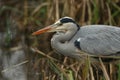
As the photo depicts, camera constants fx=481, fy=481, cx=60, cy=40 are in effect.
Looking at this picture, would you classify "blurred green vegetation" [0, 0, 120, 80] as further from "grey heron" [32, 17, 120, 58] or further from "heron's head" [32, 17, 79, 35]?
"heron's head" [32, 17, 79, 35]

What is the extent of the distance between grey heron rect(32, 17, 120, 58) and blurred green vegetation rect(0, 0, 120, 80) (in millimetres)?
179

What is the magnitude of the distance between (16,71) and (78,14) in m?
1.55

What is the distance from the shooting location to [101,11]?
6.61 metres

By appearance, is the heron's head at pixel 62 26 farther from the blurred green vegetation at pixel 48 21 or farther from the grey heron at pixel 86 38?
the blurred green vegetation at pixel 48 21

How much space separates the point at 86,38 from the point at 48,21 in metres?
1.99

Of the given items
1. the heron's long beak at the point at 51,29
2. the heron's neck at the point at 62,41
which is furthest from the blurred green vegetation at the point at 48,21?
the heron's long beak at the point at 51,29

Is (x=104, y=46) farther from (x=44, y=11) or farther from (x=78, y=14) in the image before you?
(x=44, y=11)

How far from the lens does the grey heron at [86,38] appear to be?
5000 millimetres

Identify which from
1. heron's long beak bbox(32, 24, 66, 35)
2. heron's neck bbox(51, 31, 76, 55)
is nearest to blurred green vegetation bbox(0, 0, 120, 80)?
heron's neck bbox(51, 31, 76, 55)

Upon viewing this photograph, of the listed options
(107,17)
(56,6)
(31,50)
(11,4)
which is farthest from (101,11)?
(11,4)

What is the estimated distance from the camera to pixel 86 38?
5012mm

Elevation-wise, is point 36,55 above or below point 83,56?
below

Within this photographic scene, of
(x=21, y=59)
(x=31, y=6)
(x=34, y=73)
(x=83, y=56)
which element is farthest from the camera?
(x=31, y=6)

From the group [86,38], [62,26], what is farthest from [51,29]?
[86,38]
